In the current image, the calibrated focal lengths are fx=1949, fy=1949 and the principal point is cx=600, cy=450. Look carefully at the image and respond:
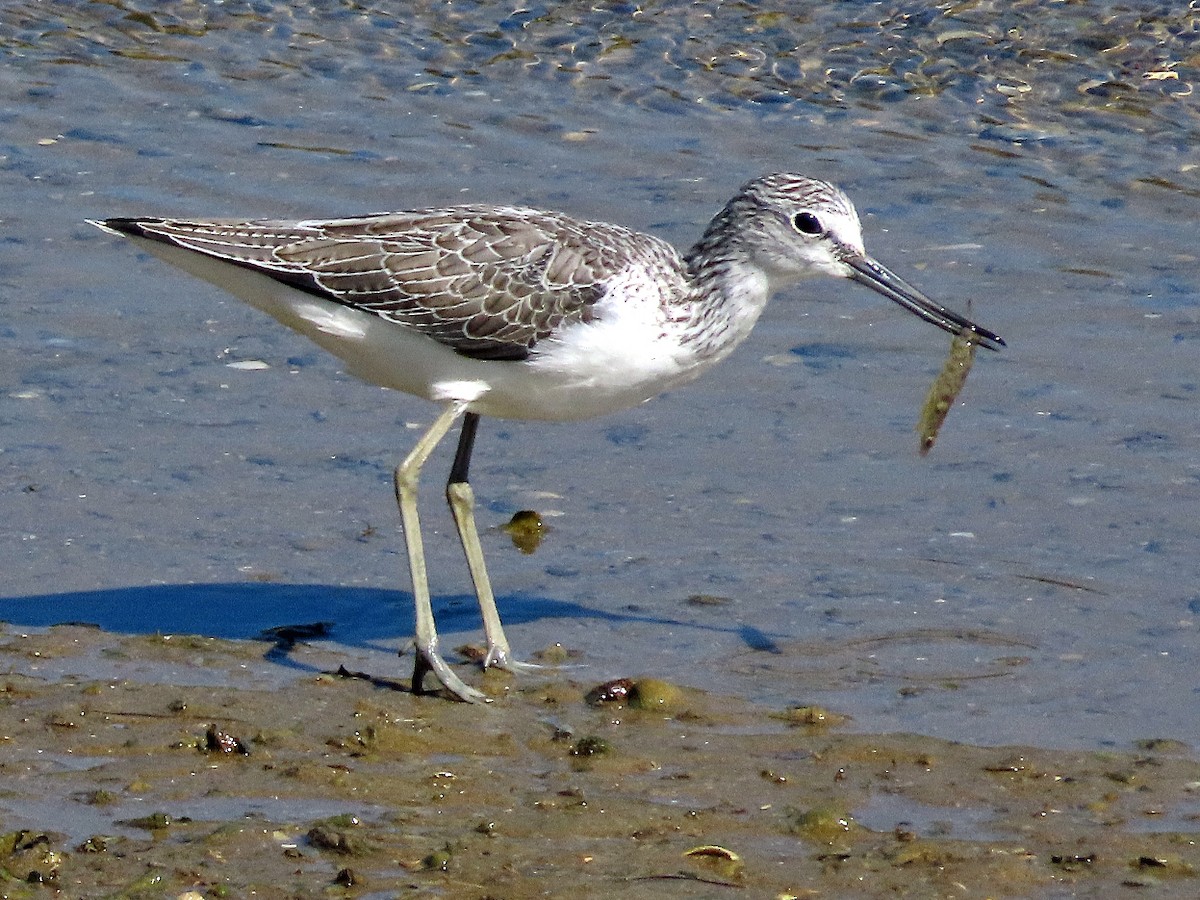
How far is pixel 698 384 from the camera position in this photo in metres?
8.63

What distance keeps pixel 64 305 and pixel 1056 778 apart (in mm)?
5284

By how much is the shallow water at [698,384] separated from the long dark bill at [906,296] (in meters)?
0.81

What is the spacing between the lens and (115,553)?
23.3 feet

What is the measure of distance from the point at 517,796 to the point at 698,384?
351 cm

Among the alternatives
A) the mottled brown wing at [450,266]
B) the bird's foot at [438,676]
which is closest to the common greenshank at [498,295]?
the mottled brown wing at [450,266]

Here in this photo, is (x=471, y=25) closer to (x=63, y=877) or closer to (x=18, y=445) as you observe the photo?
(x=18, y=445)

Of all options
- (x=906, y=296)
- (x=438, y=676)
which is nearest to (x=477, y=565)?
(x=438, y=676)

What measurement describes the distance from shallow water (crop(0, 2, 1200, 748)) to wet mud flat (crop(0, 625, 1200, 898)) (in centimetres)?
29

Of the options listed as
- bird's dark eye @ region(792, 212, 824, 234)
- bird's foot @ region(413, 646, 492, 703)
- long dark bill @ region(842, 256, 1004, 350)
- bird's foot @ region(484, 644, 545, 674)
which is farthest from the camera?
long dark bill @ region(842, 256, 1004, 350)

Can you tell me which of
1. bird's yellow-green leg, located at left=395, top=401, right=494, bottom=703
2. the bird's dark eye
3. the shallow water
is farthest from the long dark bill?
bird's yellow-green leg, located at left=395, top=401, right=494, bottom=703

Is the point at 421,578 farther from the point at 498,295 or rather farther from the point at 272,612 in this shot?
the point at 498,295

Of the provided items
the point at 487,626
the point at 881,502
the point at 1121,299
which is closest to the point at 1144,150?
the point at 1121,299

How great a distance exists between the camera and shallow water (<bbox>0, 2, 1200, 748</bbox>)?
679 cm

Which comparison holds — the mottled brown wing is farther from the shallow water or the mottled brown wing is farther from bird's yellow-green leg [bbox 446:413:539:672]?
the shallow water
